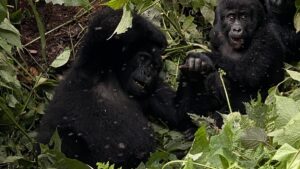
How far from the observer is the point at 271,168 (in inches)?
97.3

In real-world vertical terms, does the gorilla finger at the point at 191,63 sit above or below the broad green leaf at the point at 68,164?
above

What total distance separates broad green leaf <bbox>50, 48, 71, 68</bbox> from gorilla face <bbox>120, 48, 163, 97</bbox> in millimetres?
1225

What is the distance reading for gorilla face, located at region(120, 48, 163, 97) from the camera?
174 inches

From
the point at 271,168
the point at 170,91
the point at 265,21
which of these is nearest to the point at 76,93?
the point at 170,91

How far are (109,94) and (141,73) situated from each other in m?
0.25

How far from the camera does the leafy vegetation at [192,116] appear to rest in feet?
8.29

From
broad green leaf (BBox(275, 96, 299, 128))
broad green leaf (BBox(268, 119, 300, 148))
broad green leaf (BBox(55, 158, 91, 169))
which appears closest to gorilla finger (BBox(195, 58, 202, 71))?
broad green leaf (BBox(55, 158, 91, 169))

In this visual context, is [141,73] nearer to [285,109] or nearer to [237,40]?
[237,40]

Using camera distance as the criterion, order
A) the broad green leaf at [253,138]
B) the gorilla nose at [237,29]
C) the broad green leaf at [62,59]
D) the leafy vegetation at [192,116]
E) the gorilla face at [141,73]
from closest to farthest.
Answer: the leafy vegetation at [192,116] → the broad green leaf at [253,138] → the gorilla face at [141,73] → the gorilla nose at [237,29] → the broad green leaf at [62,59]

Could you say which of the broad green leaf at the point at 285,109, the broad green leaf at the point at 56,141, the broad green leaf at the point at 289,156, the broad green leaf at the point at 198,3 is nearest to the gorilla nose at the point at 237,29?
the broad green leaf at the point at 198,3

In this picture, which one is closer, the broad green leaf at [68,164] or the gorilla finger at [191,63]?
the broad green leaf at [68,164]

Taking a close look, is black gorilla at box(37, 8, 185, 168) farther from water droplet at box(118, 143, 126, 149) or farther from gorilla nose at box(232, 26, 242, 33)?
gorilla nose at box(232, 26, 242, 33)

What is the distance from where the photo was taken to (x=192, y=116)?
14.1ft

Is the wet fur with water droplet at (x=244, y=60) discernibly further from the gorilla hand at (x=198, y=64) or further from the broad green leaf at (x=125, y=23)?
the broad green leaf at (x=125, y=23)
